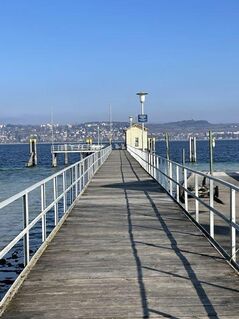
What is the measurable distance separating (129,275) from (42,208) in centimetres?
250

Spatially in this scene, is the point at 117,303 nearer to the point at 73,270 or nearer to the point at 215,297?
the point at 215,297

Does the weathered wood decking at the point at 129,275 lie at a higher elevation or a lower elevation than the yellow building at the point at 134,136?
lower

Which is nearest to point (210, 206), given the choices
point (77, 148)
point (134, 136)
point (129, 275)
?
point (129, 275)

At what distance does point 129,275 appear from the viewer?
22.6 ft

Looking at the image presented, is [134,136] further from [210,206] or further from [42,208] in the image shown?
[42,208]

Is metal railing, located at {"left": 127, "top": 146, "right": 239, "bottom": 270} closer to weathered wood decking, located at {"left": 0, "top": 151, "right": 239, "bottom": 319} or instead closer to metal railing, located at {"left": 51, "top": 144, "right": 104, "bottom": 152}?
weathered wood decking, located at {"left": 0, "top": 151, "right": 239, "bottom": 319}

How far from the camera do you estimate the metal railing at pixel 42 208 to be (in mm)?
7516

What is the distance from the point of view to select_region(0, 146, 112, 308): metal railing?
7.52 meters

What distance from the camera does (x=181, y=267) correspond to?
725cm

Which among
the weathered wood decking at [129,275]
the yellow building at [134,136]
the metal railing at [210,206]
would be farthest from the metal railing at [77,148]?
the weathered wood decking at [129,275]

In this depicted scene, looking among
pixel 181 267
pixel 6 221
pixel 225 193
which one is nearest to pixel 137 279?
pixel 181 267

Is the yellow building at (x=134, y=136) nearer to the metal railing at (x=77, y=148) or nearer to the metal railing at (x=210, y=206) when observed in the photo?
the metal railing at (x=77, y=148)

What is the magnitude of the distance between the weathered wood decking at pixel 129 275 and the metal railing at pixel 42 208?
41 cm

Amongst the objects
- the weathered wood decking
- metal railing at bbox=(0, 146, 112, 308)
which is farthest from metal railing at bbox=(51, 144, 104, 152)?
the weathered wood decking
